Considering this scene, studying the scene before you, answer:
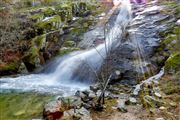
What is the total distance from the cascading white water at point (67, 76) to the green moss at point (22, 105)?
786 mm

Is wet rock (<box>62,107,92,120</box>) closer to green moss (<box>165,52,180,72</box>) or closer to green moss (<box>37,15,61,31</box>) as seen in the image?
green moss (<box>165,52,180,72</box>)

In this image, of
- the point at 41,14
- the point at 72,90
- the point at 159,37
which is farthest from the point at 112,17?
the point at 72,90

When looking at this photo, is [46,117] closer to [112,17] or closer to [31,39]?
[31,39]

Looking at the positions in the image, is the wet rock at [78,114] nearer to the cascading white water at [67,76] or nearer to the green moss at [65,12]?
the cascading white water at [67,76]

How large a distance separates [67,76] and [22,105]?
344 centimetres

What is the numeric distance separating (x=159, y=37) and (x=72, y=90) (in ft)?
12.8

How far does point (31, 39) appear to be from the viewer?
14781 mm

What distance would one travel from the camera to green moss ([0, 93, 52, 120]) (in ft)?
24.7

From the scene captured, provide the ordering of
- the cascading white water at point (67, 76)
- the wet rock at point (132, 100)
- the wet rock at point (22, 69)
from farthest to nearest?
the wet rock at point (22, 69) < the cascading white water at point (67, 76) < the wet rock at point (132, 100)

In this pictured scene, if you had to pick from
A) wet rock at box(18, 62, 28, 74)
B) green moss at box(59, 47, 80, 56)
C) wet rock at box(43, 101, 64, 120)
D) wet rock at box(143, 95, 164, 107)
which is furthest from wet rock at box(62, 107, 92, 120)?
green moss at box(59, 47, 80, 56)

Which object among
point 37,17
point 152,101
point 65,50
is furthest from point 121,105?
point 37,17

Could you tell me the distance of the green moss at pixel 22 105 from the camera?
7.52 metres

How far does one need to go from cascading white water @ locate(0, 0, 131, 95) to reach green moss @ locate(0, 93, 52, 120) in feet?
2.58

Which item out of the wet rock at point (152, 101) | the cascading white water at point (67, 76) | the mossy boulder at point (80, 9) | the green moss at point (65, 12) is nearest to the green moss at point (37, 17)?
the green moss at point (65, 12)
